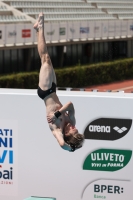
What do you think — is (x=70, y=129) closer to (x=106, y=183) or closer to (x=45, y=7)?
(x=106, y=183)

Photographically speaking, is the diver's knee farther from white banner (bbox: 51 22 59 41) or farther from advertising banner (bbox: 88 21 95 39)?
advertising banner (bbox: 88 21 95 39)

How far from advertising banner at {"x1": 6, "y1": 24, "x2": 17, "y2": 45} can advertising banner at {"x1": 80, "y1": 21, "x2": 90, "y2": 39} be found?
20.4 feet

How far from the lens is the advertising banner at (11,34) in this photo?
2647cm

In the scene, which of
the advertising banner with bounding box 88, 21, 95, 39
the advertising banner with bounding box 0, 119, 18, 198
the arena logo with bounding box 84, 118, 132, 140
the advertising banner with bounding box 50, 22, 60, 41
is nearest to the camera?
the arena logo with bounding box 84, 118, 132, 140

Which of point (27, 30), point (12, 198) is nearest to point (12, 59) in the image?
point (27, 30)

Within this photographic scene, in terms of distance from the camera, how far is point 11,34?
26766 mm

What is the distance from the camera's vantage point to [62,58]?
105ft

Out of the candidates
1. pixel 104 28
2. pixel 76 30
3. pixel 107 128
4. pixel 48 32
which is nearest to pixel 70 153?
pixel 107 128

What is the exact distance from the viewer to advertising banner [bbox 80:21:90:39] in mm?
32219

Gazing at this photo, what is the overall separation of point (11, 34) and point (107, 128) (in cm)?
1916

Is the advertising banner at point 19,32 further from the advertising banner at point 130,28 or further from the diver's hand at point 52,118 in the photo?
the diver's hand at point 52,118

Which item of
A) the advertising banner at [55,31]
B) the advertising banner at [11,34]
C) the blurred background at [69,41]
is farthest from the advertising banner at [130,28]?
the advertising banner at [11,34]

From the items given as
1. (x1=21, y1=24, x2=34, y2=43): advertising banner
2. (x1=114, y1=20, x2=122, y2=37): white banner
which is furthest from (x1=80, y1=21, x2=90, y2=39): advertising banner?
(x1=21, y1=24, x2=34, y2=43): advertising banner

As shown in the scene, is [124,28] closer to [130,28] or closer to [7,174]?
[130,28]
